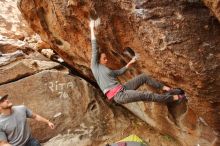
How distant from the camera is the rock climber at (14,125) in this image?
23.4ft

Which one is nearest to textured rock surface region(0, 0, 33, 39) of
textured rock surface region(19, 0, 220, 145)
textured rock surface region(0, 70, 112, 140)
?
textured rock surface region(0, 70, 112, 140)

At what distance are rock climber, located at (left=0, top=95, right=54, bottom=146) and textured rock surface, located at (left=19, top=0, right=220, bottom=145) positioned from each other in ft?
6.80

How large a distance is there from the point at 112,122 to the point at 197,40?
4.88 meters

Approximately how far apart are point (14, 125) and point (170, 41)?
3.61m

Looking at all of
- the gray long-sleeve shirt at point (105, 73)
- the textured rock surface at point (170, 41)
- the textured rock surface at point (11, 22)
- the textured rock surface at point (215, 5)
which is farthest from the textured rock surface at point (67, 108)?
the textured rock surface at point (215, 5)

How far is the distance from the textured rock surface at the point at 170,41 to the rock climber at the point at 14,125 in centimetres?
207

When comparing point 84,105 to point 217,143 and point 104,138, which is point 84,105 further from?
point 217,143

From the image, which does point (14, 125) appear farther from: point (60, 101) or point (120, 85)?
point (60, 101)

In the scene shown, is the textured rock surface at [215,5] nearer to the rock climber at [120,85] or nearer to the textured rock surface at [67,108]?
the rock climber at [120,85]

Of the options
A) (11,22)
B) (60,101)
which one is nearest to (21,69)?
(60,101)

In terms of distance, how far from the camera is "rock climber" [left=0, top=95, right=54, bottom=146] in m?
7.14

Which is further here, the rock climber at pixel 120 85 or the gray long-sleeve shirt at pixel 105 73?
the gray long-sleeve shirt at pixel 105 73

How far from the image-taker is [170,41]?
5449 mm

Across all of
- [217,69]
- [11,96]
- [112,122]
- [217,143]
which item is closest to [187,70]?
[217,69]
